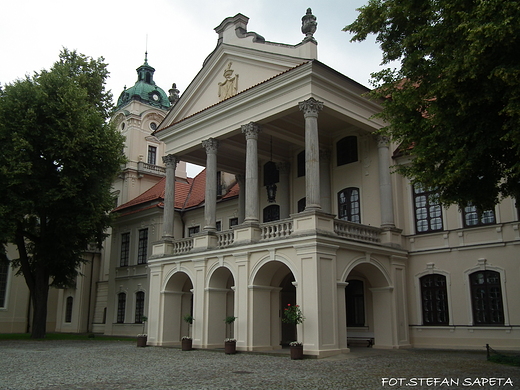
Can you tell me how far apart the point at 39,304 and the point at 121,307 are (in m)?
6.74

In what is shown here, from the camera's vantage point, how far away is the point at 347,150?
23.0 m

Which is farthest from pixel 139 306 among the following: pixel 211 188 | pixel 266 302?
pixel 266 302

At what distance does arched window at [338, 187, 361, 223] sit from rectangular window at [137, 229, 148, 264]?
47.7 feet

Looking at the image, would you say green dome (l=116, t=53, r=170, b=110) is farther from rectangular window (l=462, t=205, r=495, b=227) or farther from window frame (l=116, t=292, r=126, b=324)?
rectangular window (l=462, t=205, r=495, b=227)

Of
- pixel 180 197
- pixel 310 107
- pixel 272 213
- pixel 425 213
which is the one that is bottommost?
pixel 425 213

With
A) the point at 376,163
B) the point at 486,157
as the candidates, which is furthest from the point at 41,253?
the point at 486,157

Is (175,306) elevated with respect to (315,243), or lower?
lower

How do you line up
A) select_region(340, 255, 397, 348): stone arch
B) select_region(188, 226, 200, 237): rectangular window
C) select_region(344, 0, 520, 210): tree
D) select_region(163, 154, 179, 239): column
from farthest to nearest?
1. select_region(188, 226, 200, 237): rectangular window
2. select_region(163, 154, 179, 239): column
3. select_region(340, 255, 397, 348): stone arch
4. select_region(344, 0, 520, 210): tree

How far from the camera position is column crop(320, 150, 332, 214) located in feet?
75.4

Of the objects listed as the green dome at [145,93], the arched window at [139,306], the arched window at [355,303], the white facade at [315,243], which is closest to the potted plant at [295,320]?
the white facade at [315,243]

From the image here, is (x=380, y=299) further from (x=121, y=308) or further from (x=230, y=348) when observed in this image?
(x=121, y=308)

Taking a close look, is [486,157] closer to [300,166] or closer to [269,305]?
[269,305]

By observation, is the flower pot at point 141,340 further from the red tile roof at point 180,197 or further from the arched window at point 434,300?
the arched window at point 434,300

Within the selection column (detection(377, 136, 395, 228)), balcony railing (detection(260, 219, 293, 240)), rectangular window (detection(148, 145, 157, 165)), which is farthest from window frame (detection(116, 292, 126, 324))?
column (detection(377, 136, 395, 228))
